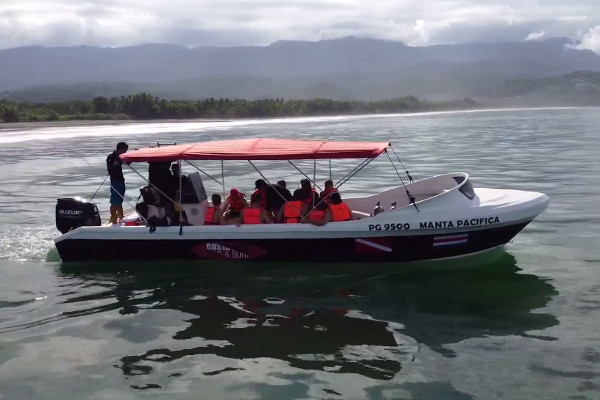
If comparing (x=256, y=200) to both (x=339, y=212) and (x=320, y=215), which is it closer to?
(x=320, y=215)

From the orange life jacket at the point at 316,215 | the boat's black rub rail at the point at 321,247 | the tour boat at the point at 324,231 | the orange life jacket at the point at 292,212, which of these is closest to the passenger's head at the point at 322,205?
the orange life jacket at the point at 316,215

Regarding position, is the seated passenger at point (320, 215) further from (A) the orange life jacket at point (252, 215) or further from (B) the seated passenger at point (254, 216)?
(A) the orange life jacket at point (252, 215)

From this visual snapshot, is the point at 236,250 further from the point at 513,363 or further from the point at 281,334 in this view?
the point at 513,363

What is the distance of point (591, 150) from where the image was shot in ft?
125

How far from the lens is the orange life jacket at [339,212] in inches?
499

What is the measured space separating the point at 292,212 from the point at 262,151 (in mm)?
1278

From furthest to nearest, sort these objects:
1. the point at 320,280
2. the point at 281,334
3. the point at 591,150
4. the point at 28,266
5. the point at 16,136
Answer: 1. the point at 16,136
2. the point at 591,150
3. the point at 28,266
4. the point at 320,280
5. the point at 281,334

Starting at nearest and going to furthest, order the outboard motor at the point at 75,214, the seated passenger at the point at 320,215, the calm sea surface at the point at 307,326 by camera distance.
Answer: the calm sea surface at the point at 307,326 < the seated passenger at the point at 320,215 < the outboard motor at the point at 75,214

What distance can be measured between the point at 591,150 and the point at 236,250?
30480 mm

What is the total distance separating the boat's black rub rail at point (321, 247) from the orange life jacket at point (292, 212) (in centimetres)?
50

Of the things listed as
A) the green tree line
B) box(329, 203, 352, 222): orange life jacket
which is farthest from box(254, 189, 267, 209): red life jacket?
the green tree line

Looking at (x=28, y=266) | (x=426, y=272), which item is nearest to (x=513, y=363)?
(x=426, y=272)

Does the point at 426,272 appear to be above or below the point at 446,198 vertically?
below

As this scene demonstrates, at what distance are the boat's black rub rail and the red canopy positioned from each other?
1512 millimetres
